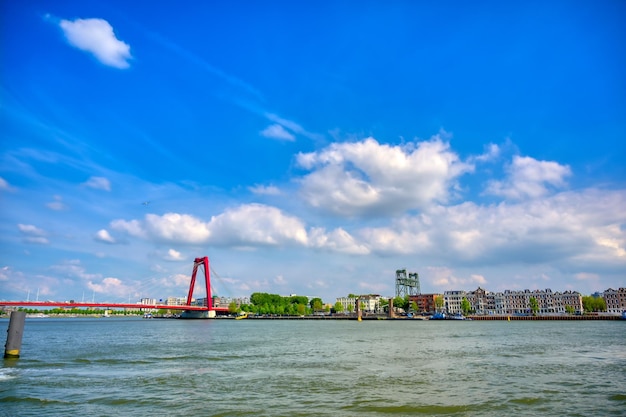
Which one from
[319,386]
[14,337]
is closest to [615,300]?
[319,386]

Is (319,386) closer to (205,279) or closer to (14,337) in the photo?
(14,337)

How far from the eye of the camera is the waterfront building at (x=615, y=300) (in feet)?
535

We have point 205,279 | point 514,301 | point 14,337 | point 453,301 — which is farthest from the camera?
point 453,301

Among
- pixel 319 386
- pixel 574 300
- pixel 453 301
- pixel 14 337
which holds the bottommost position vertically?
pixel 319 386

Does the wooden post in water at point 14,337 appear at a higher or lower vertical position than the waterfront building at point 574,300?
lower

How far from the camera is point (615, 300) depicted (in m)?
166

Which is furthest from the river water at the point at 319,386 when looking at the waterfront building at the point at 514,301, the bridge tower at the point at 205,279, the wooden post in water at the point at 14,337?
the waterfront building at the point at 514,301

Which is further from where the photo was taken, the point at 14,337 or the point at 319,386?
the point at 14,337

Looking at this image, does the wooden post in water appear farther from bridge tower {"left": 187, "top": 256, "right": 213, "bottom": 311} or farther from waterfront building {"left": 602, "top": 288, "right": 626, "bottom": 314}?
waterfront building {"left": 602, "top": 288, "right": 626, "bottom": 314}

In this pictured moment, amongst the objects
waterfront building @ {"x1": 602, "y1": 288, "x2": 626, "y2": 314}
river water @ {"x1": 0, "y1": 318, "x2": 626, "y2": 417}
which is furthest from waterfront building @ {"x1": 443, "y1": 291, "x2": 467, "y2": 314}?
river water @ {"x1": 0, "y1": 318, "x2": 626, "y2": 417}

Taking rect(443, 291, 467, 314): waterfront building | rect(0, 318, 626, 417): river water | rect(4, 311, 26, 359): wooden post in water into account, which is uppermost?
rect(443, 291, 467, 314): waterfront building

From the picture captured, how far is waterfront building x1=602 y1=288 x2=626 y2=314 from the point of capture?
Result: 16305 centimetres

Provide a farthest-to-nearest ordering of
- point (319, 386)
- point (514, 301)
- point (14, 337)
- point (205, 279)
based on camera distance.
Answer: point (514, 301) < point (205, 279) < point (14, 337) < point (319, 386)

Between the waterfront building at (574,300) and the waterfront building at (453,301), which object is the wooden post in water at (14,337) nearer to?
the waterfront building at (574,300)
